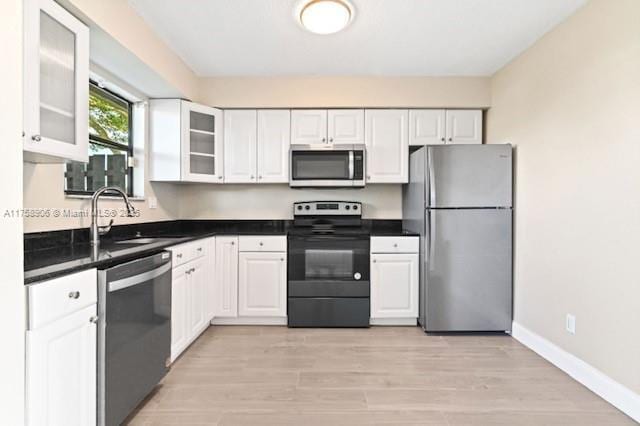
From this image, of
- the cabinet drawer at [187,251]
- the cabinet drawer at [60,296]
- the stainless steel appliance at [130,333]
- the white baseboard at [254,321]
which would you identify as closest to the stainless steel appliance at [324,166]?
the cabinet drawer at [187,251]

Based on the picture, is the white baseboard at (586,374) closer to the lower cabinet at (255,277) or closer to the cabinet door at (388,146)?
the cabinet door at (388,146)

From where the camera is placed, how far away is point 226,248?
3119 millimetres

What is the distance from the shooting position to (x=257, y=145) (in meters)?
3.37

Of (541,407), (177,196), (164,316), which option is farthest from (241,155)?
(541,407)

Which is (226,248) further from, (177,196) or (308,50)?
(308,50)

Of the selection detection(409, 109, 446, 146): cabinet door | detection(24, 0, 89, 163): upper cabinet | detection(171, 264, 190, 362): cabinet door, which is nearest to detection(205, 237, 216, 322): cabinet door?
detection(171, 264, 190, 362): cabinet door

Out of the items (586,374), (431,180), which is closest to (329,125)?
(431,180)

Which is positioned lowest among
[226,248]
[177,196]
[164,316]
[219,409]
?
[219,409]

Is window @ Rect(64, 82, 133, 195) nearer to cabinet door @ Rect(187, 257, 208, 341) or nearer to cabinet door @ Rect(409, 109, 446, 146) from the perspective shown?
cabinet door @ Rect(187, 257, 208, 341)

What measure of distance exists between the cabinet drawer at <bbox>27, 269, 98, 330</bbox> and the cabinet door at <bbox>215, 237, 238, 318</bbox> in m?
1.66

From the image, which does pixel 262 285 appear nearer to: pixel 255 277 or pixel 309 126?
pixel 255 277

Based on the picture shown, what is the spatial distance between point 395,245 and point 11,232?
Result: 8.73ft

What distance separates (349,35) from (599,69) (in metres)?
1.61

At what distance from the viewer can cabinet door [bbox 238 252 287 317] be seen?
3131 mm
